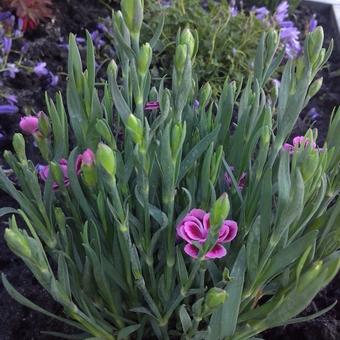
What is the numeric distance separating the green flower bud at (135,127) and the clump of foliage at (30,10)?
1351mm

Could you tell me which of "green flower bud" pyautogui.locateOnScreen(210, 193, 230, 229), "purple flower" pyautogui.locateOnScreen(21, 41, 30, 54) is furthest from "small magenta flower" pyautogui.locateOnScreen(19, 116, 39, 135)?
"purple flower" pyautogui.locateOnScreen(21, 41, 30, 54)

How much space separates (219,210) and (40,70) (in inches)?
52.2

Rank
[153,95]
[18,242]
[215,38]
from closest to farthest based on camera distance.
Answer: [18,242]
[153,95]
[215,38]

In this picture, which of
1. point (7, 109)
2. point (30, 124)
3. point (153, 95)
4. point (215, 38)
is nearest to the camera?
point (30, 124)

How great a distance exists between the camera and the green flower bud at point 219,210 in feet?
2.63

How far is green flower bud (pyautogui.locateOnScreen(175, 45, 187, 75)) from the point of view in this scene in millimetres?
884

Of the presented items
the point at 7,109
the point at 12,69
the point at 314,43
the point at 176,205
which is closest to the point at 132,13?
the point at 314,43

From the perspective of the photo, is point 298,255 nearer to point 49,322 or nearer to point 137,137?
point 137,137

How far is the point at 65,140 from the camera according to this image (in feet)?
3.64

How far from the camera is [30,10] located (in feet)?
6.82

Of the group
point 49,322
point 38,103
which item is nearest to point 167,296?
point 49,322

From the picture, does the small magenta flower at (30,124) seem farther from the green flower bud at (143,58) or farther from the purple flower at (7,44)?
the purple flower at (7,44)

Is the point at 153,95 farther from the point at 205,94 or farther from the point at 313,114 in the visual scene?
the point at 313,114

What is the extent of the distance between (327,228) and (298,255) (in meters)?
0.11
